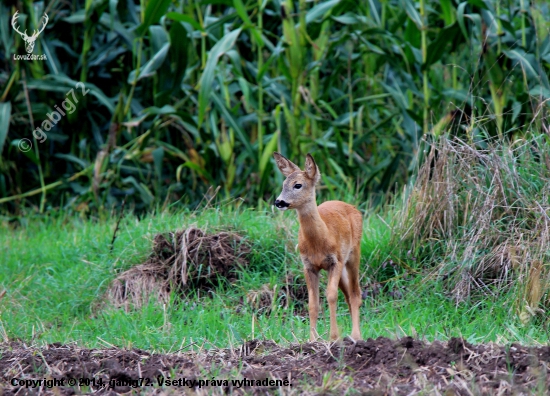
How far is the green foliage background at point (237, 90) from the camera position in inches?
356

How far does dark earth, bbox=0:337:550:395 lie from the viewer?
3928 mm

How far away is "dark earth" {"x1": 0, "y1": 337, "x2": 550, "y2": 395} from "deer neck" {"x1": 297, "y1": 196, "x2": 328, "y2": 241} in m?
1.12

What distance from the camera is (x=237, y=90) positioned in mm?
10328

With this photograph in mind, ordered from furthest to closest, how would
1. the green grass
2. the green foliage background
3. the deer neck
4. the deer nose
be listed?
the green foliage background < the deer neck < the green grass < the deer nose

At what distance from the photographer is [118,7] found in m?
10.4

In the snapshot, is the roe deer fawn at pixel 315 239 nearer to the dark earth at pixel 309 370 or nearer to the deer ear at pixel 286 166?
the deer ear at pixel 286 166

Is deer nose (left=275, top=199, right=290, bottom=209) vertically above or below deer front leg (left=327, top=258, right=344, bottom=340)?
above

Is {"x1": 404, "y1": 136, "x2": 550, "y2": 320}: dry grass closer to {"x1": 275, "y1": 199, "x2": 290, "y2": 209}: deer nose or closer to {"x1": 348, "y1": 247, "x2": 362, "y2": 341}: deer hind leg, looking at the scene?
{"x1": 348, "y1": 247, "x2": 362, "y2": 341}: deer hind leg

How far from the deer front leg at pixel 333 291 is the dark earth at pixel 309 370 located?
72 centimetres

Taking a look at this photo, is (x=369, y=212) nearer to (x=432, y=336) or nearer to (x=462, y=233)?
(x=462, y=233)

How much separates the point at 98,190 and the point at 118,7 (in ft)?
8.02

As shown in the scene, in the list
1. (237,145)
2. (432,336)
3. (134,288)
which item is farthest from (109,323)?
(237,145)

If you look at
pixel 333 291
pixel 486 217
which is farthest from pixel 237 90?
pixel 333 291

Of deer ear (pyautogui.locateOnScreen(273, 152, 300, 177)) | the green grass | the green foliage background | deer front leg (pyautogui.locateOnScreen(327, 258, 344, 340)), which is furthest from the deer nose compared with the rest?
the green foliage background
